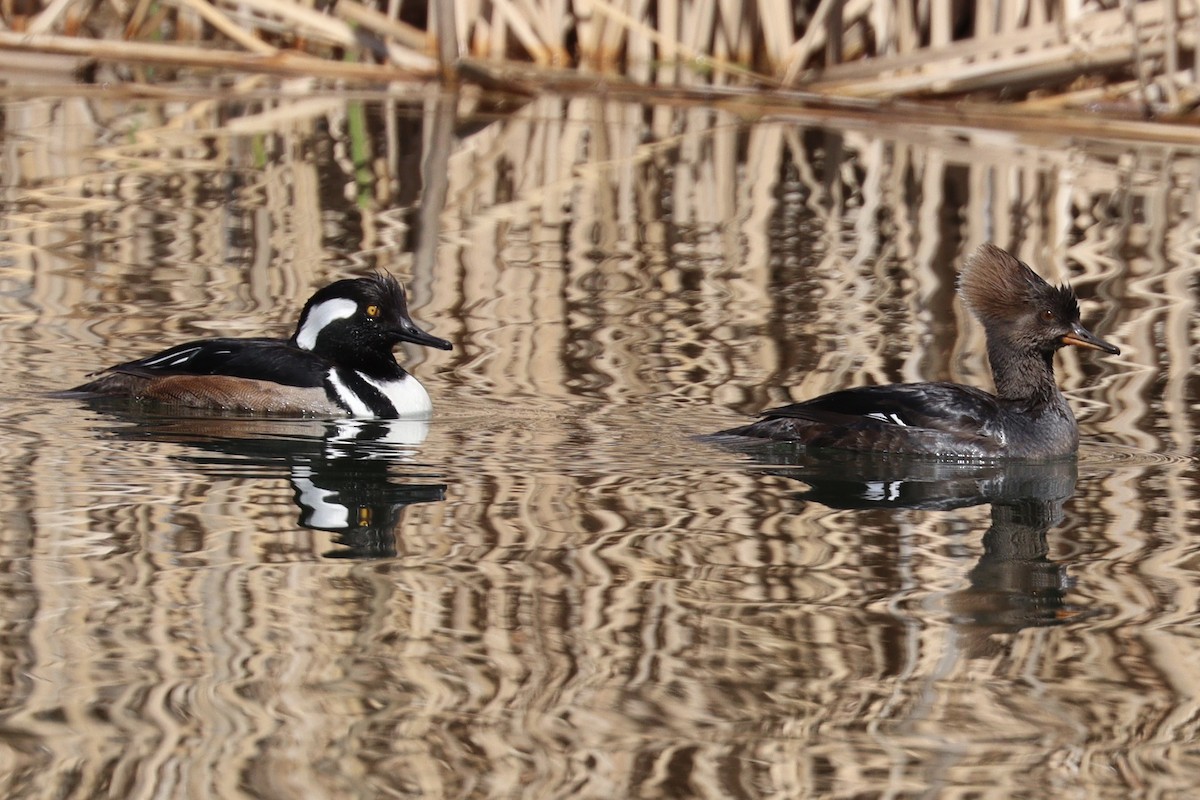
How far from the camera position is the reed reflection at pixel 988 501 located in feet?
16.8

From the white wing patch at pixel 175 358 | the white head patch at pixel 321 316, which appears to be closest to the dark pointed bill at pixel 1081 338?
the white head patch at pixel 321 316

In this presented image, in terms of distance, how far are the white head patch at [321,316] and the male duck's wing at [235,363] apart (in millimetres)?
252

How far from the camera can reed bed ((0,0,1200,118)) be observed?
47.9 ft

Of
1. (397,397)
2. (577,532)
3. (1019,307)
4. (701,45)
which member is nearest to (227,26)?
(701,45)

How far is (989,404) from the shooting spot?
7.09 meters

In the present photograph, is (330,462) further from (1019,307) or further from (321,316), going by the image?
(1019,307)

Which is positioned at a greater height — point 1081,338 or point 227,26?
point 227,26

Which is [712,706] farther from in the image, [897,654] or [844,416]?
[844,416]

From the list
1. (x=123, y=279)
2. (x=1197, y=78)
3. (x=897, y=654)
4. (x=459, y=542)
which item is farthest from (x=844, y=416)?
(x=1197, y=78)

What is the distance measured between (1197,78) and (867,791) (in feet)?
36.8

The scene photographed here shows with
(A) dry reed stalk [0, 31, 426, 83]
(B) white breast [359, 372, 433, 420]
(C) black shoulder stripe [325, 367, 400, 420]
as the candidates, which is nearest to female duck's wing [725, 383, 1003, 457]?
(B) white breast [359, 372, 433, 420]

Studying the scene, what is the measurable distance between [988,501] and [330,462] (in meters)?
2.11

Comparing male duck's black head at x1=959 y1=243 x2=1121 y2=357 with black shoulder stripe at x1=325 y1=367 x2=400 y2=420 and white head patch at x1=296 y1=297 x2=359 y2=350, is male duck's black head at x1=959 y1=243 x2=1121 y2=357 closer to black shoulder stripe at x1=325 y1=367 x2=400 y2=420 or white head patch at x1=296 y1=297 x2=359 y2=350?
black shoulder stripe at x1=325 y1=367 x2=400 y2=420

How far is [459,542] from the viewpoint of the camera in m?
5.59
